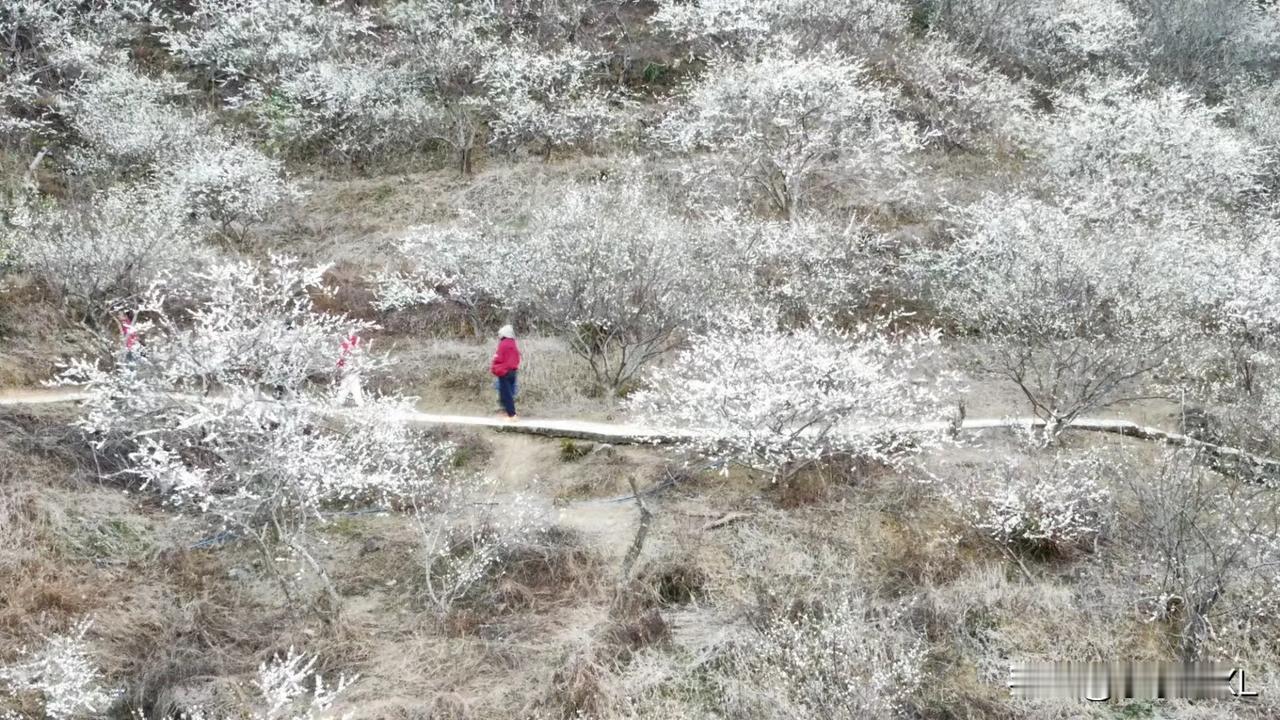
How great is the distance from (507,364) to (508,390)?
2.20 feet

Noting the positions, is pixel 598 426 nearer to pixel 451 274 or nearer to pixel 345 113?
pixel 451 274

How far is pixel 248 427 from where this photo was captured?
9.33m

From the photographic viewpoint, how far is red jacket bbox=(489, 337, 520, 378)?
1316cm

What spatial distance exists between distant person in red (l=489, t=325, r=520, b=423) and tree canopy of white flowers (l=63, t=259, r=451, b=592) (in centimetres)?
146

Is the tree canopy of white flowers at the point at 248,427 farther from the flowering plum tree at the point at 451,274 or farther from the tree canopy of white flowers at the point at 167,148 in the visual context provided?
the tree canopy of white flowers at the point at 167,148

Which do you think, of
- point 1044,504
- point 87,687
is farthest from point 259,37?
point 1044,504

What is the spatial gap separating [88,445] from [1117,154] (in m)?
24.1

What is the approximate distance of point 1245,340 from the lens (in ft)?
51.0

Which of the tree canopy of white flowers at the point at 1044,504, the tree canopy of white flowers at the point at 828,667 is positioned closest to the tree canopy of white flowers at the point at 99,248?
the tree canopy of white flowers at the point at 828,667

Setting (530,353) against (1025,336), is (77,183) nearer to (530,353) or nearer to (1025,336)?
(530,353)

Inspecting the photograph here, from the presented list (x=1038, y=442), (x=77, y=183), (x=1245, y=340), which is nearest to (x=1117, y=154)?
(x=1245, y=340)

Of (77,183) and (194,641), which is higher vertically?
(77,183)

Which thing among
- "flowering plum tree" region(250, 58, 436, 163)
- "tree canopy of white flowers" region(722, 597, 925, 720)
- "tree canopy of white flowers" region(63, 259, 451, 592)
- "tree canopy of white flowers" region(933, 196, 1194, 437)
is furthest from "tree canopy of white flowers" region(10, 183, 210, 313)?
"tree canopy of white flowers" region(933, 196, 1194, 437)

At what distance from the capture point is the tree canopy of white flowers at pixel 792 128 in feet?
69.6
